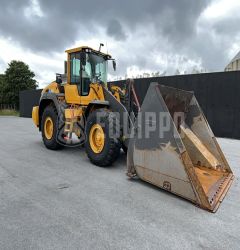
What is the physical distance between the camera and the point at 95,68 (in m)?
5.75

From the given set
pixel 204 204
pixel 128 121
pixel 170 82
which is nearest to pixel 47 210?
pixel 204 204

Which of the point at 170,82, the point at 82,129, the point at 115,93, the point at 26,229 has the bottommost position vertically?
the point at 26,229

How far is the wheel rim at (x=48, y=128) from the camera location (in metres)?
6.46

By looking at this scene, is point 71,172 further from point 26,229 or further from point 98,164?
point 26,229

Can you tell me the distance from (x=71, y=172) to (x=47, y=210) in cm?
151

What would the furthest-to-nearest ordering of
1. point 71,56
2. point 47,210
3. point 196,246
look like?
1. point 71,56
2. point 47,210
3. point 196,246

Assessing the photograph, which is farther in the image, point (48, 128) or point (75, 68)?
point (48, 128)

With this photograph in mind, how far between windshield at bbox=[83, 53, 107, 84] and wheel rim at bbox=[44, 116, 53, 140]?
1.68 meters

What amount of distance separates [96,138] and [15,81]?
1172 inches

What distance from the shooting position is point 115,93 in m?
5.38

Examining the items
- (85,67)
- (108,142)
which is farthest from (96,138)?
(85,67)

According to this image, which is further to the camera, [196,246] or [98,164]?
[98,164]

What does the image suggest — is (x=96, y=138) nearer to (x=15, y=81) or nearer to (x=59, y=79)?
(x=59, y=79)

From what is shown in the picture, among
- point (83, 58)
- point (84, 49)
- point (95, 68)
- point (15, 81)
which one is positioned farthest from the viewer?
point (15, 81)
